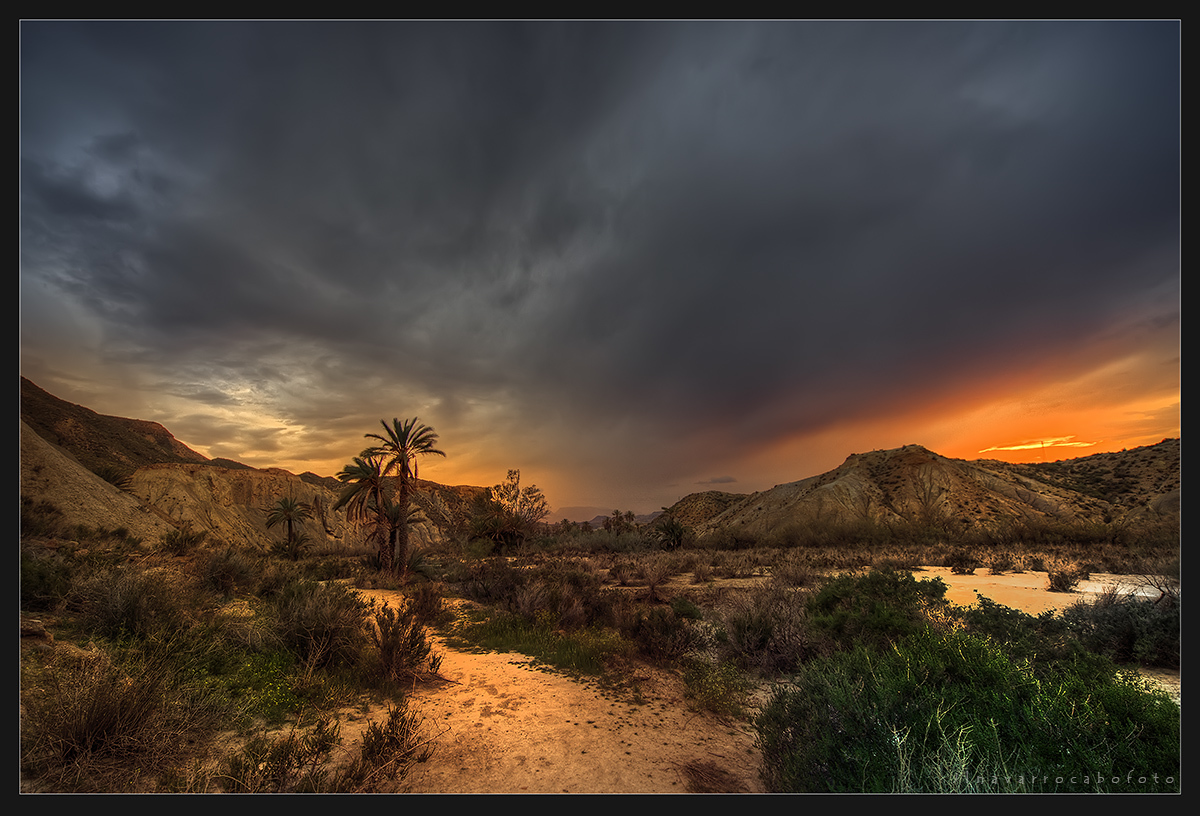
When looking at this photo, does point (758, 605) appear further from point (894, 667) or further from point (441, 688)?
point (441, 688)

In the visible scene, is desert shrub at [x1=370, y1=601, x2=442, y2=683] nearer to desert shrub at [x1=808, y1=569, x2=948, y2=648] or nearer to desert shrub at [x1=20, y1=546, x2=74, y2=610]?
desert shrub at [x1=20, y1=546, x2=74, y2=610]

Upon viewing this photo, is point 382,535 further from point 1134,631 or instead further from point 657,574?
point 1134,631

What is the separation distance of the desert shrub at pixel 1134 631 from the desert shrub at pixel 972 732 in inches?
164

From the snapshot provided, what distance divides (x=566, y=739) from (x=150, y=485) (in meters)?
52.8

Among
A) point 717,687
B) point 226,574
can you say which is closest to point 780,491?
point 717,687

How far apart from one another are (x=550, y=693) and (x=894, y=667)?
4.99 m

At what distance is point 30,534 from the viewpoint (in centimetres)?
1334

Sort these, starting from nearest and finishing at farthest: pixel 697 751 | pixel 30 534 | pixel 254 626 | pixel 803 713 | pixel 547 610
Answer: pixel 803 713
pixel 697 751
pixel 254 626
pixel 547 610
pixel 30 534

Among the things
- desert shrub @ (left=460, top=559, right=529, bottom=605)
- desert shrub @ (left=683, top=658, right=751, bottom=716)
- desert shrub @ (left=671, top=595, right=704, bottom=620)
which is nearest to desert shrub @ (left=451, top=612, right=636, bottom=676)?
desert shrub @ (left=683, top=658, right=751, bottom=716)

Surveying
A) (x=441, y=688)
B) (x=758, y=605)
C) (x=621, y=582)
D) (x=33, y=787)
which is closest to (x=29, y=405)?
(x=33, y=787)

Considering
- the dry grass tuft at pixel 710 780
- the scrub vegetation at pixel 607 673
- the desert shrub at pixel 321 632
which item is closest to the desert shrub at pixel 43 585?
the scrub vegetation at pixel 607 673

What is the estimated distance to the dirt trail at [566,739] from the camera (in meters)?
4.45

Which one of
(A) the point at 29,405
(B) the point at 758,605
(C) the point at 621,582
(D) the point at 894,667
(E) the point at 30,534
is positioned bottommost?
(C) the point at 621,582

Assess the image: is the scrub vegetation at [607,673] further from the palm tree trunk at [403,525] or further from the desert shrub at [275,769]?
the palm tree trunk at [403,525]
